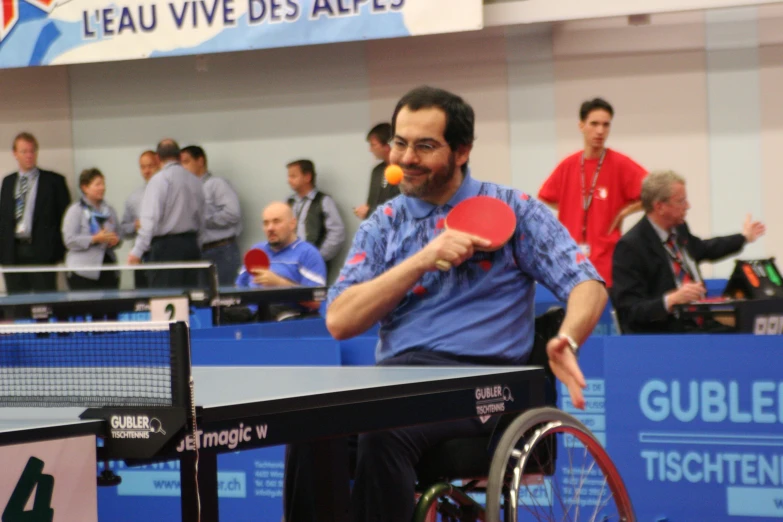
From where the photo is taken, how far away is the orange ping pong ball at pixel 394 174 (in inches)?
124

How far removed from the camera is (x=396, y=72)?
10.6 meters

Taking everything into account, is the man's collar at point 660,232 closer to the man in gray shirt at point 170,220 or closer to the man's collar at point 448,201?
the man's collar at point 448,201

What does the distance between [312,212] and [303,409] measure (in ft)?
25.7

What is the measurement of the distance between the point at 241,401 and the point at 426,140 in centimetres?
119

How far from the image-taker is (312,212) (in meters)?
10.2

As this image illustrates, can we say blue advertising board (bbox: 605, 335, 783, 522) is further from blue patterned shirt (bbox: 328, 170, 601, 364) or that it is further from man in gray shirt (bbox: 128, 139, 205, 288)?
man in gray shirt (bbox: 128, 139, 205, 288)

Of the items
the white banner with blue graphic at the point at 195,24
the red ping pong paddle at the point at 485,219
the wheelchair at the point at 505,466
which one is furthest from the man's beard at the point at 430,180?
the white banner with blue graphic at the point at 195,24

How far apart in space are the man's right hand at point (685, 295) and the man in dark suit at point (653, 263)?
52 millimetres

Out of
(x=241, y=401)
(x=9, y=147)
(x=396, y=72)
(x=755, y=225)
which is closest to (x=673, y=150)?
(x=396, y=72)

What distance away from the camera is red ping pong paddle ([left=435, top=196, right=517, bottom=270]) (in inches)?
121

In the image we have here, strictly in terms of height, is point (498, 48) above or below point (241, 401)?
above

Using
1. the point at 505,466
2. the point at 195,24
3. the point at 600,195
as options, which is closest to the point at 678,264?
the point at 600,195

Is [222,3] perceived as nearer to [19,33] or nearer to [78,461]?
[19,33]

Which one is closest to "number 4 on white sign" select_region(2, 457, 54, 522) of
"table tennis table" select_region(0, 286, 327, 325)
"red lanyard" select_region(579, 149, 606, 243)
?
"table tennis table" select_region(0, 286, 327, 325)
